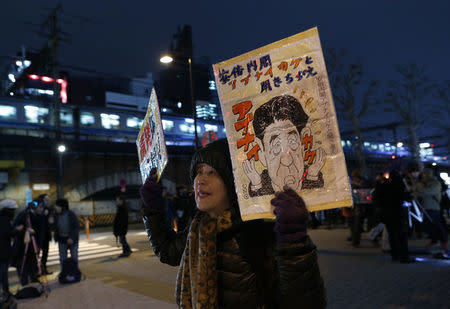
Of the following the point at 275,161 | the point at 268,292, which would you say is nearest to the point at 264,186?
the point at 275,161

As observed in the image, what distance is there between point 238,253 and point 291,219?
15.7 inches

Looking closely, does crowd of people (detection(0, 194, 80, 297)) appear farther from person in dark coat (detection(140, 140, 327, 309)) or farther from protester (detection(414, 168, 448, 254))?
protester (detection(414, 168, 448, 254))

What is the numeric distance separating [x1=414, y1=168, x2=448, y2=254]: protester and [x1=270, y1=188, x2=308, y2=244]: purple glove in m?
7.68

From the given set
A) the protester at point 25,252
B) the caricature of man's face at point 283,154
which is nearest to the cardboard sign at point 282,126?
the caricature of man's face at point 283,154

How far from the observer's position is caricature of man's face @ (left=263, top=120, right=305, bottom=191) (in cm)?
157

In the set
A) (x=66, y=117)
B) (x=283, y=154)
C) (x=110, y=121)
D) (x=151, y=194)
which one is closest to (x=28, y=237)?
(x=151, y=194)

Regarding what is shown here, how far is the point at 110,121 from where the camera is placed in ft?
105

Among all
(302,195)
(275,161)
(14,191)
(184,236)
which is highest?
(14,191)

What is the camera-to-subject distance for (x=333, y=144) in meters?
1.49

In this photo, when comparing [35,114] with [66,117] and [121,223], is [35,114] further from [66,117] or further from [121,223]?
[121,223]

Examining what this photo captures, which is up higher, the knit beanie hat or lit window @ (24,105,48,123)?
lit window @ (24,105,48,123)

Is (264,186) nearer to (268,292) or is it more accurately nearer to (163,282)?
(268,292)

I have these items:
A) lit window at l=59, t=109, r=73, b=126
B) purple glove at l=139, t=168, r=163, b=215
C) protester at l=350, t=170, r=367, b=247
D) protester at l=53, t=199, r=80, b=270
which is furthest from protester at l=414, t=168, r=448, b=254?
lit window at l=59, t=109, r=73, b=126

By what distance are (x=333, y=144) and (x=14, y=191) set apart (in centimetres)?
3007
